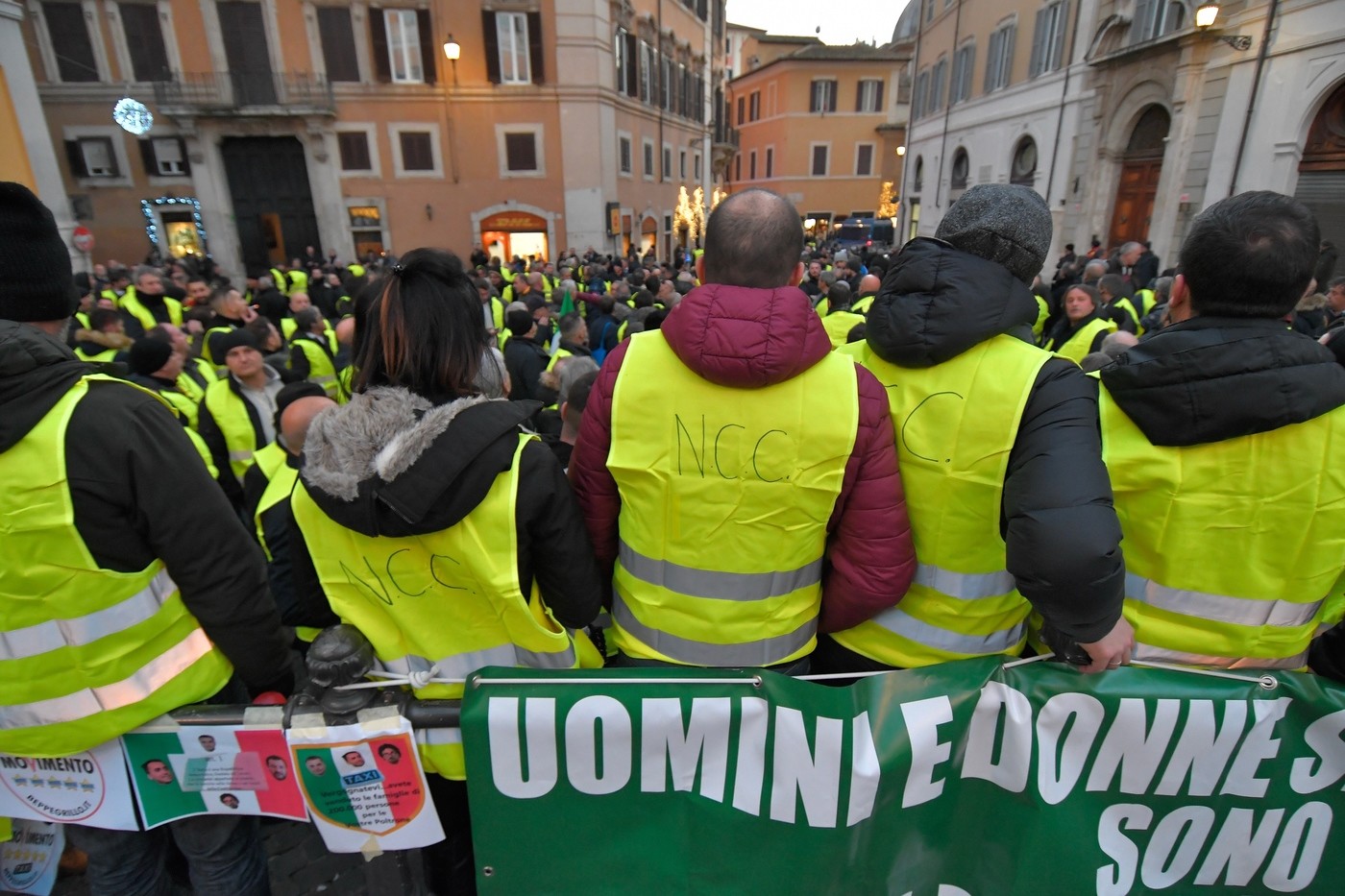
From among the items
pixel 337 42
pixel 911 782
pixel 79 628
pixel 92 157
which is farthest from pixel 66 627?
pixel 92 157

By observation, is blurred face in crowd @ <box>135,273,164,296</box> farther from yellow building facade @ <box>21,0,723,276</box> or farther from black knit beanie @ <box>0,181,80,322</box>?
yellow building facade @ <box>21,0,723,276</box>

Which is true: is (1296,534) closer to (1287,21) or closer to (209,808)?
(209,808)

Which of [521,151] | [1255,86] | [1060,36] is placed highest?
[1060,36]

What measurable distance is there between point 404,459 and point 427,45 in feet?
78.9

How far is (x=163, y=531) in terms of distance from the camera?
1.72 m

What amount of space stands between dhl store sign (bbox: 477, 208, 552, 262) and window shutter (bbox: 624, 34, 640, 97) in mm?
5835

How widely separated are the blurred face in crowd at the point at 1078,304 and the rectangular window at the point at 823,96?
3964cm

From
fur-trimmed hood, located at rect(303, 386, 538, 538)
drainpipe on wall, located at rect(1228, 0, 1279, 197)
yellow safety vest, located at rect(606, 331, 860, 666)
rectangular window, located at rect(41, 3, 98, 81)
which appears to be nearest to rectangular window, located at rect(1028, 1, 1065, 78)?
drainpipe on wall, located at rect(1228, 0, 1279, 197)

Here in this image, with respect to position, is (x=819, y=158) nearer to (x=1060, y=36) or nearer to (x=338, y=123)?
(x=1060, y=36)

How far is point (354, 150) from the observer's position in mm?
21641

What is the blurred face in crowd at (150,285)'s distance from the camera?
7469 mm

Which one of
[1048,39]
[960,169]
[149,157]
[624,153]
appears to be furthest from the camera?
[960,169]

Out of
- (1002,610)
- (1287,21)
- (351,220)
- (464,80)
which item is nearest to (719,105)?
(464,80)

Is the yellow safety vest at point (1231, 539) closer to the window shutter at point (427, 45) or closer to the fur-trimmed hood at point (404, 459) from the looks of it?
the fur-trimmed hood at point (404, 459)
